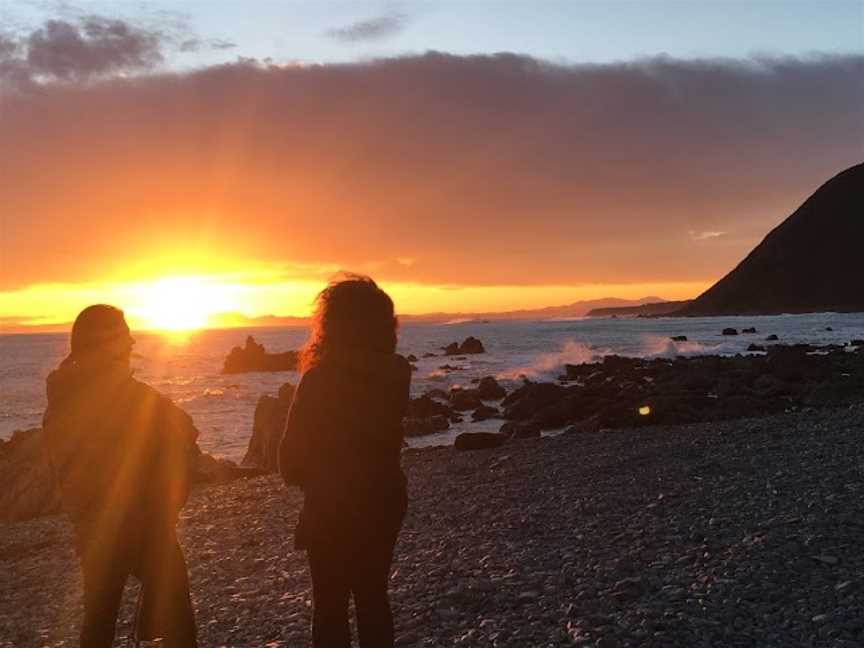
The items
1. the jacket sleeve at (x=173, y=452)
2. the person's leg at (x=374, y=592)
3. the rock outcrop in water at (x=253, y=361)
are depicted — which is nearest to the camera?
the person's leg at (x=374, y=592)

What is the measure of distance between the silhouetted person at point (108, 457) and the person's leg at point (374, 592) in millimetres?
1634

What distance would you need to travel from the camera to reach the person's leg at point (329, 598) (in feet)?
15.0

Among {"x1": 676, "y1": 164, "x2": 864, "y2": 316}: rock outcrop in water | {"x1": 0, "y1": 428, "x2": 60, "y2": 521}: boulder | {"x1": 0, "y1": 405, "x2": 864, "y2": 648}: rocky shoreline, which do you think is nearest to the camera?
{"x1": 0, "y1": 405, "x2": 864, "y2": 648}: rocky shoreline

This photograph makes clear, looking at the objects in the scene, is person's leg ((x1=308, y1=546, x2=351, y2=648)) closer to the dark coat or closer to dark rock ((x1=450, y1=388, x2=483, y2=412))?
the dark coat

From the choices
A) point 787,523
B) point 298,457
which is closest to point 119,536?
point 298,457

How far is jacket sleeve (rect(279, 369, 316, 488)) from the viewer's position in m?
4.48

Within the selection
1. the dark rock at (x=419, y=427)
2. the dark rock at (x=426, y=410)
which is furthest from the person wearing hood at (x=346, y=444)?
the dark rock at (x=426, y=410)

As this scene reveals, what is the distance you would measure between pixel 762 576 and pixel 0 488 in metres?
17.1

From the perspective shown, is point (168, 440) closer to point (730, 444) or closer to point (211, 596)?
point (211, 596)

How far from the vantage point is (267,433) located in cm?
2370

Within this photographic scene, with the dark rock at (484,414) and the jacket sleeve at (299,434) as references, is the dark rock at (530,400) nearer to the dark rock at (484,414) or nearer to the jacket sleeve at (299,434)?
the dark rock at (484,414)

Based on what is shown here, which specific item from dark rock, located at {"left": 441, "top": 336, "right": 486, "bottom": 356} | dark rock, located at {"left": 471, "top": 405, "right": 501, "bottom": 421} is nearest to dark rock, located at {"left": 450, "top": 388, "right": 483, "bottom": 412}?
dark rock, located at {"left": 471, "top": 405, "right": 501, "bottom": 421}

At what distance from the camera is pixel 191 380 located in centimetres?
7100

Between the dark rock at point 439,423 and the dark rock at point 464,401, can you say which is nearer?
the dark rock at point 439,423
